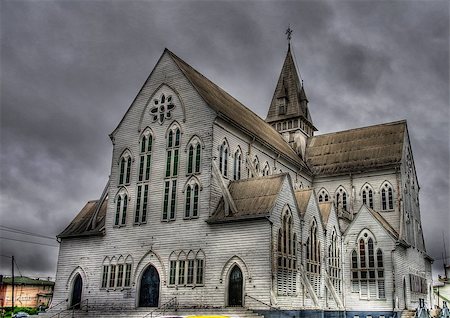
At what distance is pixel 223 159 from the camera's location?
1674 inches

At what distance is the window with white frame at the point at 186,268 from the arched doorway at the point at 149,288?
1.66m

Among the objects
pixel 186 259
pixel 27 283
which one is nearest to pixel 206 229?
pixel 186 259

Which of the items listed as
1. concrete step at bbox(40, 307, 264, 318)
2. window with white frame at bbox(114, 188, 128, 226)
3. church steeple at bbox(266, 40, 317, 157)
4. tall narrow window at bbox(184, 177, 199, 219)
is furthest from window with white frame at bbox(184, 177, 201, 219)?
church steeple at bbox(266, 40, 317, 157)

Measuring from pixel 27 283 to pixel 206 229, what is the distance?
71.7 m

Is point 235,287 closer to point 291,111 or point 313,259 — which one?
point 313,259

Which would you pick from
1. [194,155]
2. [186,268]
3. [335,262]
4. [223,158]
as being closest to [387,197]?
[335,262]

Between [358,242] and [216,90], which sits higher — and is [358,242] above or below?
below

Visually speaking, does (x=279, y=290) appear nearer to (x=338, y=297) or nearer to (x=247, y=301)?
(x=247, y=301)

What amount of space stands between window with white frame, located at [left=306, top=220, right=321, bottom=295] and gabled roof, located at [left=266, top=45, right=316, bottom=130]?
26.2 metres

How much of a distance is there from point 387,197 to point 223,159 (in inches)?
899

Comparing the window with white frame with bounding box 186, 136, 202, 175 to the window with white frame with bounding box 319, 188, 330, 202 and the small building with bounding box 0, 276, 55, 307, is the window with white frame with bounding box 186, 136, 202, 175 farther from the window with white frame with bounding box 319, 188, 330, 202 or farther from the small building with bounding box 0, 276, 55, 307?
the small building with bounding box 0, 276, 55, 307

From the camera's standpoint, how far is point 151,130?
148 feet

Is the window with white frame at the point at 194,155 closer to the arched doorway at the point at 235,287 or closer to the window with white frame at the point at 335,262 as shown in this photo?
the arched doorway at the point at 235,287

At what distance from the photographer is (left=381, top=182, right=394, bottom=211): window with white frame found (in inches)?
2197
